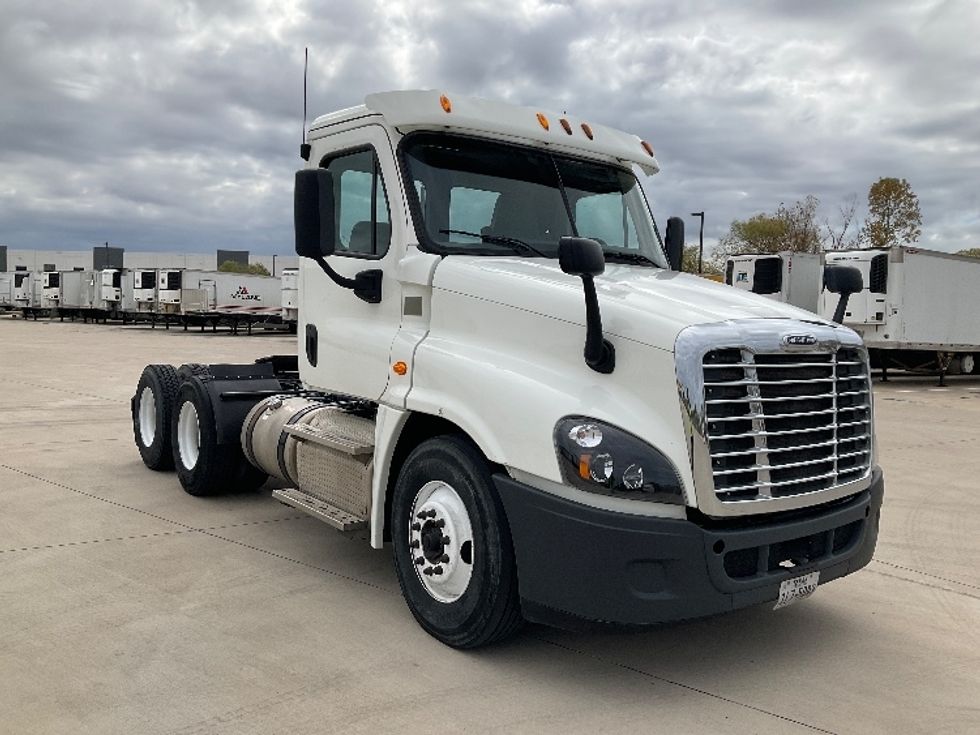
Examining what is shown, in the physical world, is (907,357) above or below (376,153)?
below

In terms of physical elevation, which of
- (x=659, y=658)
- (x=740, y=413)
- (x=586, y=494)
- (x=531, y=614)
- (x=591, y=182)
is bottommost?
(x=659, y=658)

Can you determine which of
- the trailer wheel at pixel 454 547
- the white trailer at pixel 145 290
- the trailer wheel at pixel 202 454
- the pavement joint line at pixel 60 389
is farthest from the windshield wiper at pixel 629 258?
the white trailer at pixel 145 290

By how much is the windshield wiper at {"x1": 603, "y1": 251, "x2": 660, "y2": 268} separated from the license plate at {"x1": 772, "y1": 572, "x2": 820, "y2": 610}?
2.01m

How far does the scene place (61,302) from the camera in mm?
50438

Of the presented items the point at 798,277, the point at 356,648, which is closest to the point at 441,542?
the point at 356,648

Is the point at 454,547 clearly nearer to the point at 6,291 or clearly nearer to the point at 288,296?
the point at 288,296

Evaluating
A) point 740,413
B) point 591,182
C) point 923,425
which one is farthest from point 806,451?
point 923,425

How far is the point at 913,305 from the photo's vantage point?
66.9ft

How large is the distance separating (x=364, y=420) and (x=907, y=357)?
20.7 meters

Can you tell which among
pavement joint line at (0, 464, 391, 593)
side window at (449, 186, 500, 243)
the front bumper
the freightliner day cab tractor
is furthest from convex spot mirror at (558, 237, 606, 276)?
pavement joint line at (0, 464, 391, 593)

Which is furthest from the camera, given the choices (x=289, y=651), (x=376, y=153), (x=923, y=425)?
(x=923, y=425)

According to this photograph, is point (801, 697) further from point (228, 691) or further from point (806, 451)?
point (228, 691)

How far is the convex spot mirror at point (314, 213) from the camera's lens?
462 cm

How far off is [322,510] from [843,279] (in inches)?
125
